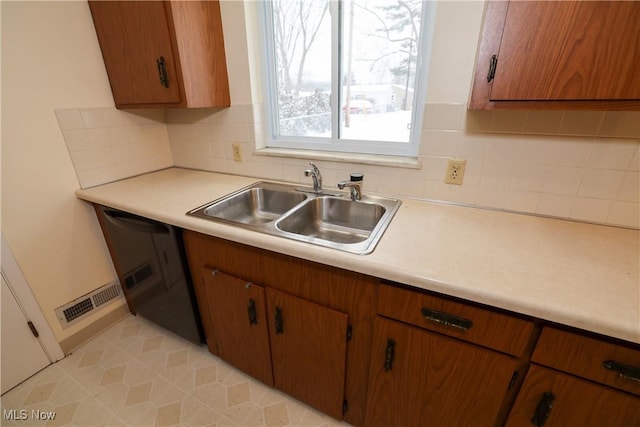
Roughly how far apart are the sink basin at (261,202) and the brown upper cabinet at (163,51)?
0.52 meters

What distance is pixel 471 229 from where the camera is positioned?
103cm

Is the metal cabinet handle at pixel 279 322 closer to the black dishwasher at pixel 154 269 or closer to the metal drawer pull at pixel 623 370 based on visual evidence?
the black dishwasher at pixel 154 269

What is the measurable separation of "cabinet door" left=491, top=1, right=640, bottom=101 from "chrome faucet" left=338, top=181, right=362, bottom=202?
2.12 feet

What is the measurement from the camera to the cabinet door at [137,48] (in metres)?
1.28

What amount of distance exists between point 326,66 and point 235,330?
1406 millimetres

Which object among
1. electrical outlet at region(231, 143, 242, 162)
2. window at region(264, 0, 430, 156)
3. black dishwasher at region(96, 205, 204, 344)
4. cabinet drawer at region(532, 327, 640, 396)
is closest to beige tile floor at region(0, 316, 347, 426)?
black dishwasher at region(96, 205, 204, 344)

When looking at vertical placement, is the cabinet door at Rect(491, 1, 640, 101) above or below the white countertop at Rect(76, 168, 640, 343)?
above

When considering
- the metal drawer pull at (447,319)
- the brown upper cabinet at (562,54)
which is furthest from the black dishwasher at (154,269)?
the brown upper cabinet at (562,54)

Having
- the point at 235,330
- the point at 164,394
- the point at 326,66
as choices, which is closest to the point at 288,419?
the point at 235,330

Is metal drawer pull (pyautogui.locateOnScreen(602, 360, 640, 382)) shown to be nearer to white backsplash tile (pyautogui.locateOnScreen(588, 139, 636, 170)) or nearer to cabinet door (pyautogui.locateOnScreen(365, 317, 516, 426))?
cabinet door (pyautogui.locateOnScreen(365, 317, 516, 426))

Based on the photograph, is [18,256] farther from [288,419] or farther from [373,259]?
[373,259]

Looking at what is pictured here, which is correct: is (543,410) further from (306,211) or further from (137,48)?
(137,48)

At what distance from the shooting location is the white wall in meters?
1.22

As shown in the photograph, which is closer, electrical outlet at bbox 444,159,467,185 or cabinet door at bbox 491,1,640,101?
cabinet door at bbox 491,1,640,101
